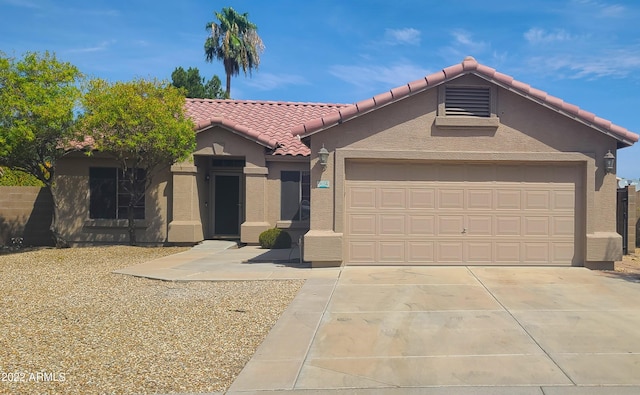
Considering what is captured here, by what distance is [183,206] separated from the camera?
1431 centimetres

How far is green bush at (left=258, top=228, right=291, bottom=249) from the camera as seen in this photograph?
13.7 meters

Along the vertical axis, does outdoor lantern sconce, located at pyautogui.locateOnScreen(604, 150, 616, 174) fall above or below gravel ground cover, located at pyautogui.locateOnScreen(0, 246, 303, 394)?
above

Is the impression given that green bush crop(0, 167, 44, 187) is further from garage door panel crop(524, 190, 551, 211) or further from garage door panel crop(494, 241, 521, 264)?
garage door panel crop(524, 190, 551, 211)

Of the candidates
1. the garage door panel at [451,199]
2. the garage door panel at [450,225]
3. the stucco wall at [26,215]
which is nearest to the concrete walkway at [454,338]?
the garage door panel at [450,225]

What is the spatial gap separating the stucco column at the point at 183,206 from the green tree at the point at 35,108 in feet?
10.4

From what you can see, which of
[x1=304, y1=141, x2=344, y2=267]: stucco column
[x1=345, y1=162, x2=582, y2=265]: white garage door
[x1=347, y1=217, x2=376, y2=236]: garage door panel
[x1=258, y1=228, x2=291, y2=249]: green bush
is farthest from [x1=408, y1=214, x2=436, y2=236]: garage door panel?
[x1=258, y1=228, x2=291, y2=249]: green bush

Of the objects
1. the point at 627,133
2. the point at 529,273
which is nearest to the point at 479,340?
the point at 529,273

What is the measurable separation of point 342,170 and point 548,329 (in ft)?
17.9

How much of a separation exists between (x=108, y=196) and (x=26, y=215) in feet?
9.56

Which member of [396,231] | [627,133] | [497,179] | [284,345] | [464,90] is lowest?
[284,345]

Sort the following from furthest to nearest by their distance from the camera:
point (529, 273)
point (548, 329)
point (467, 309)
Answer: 1. point (529, 273)
2. point (467, 309)
3. point (548, 329)

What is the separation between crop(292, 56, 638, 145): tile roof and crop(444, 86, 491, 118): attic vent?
0.34 m

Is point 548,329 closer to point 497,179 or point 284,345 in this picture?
point 284,345

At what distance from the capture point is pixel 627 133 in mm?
9820
